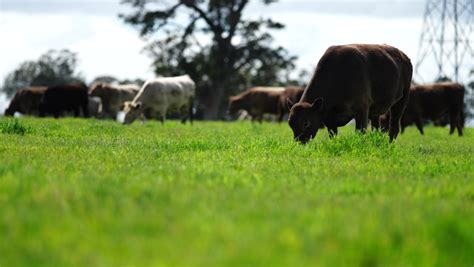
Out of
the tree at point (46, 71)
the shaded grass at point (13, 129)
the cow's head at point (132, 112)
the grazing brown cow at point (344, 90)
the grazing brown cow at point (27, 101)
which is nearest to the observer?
the grazing brown cow at point (344, 90)

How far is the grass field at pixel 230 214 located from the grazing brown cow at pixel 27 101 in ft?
127

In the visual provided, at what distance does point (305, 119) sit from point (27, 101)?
36762mm

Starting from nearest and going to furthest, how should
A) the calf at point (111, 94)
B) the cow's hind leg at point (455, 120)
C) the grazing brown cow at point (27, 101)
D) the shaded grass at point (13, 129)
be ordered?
the shaded grass at point (13, 129) → the cow's hind leg at point (455, 120) → the calf at point (111, 94) → the grazing brown cow at point (27, 101)

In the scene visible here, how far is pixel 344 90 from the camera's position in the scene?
39.8ft

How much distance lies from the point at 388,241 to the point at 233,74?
52.9 meters

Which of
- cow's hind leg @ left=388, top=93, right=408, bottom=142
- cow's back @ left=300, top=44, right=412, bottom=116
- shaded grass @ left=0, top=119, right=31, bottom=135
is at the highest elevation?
cow's back @ left=300, top=44, right=412, bottom=116

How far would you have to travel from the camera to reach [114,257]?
3379 mm

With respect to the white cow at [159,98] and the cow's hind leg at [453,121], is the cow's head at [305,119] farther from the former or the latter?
the white cow at [159,98]

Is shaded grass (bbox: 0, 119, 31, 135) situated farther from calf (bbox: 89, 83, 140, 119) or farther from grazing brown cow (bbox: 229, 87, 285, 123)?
grazing brown cow (bbox: 229, 87, 285, 123)

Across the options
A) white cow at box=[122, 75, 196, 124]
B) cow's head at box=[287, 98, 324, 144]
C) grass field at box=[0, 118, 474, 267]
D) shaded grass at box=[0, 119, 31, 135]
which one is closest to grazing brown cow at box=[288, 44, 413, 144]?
cow's head at box=[287, 98, 324, 144]

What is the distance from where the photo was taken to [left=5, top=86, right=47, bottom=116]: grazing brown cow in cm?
4522

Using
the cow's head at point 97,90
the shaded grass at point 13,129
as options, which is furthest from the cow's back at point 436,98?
the cow's head at point 97,90

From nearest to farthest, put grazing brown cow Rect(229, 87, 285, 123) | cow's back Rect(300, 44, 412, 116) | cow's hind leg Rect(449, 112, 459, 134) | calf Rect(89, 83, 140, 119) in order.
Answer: cow's back Rect(300, 44, 412, 116) → cow's hind leg Rect(449, 112, 459, 134) → calf Rect(89, 83, 140, 119) → grazing brown cow Rect(229, 87, 285, 123)

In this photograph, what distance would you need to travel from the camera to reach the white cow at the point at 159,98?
2702 centimetres
